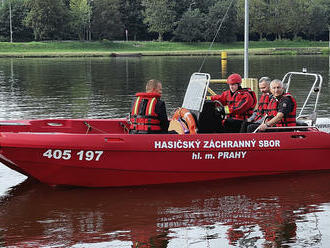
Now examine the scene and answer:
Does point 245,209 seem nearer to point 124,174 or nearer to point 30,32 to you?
point 124,174

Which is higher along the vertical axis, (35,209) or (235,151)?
(235,151)

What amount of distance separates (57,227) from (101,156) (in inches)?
64.9

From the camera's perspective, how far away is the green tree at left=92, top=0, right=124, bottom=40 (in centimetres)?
8581

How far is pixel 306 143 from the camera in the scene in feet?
31.1

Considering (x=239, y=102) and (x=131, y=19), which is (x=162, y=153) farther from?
(x=131, y=19)

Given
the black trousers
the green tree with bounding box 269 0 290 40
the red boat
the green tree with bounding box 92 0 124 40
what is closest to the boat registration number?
the red boat

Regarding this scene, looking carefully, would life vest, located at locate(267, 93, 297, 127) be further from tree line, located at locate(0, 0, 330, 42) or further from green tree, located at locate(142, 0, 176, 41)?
green tree, located at locate(142, 0, 176, 41)

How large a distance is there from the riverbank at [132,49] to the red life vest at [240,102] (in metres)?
56.8

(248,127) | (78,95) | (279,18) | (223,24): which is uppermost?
(279,18)

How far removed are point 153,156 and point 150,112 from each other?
69cm

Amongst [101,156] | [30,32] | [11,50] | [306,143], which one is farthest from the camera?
[30,32]

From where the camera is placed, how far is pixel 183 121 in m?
9.64

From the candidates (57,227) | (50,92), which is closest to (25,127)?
(57,227)

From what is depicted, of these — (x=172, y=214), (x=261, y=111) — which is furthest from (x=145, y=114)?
(x=261, y=111)
